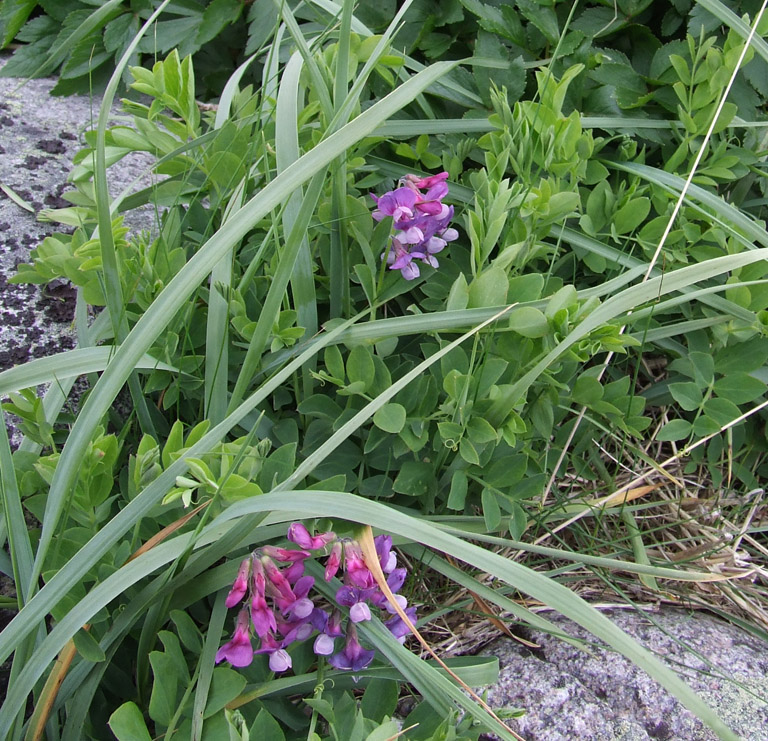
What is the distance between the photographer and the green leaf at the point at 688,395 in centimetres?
126

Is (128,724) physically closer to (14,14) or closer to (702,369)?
(702,369)

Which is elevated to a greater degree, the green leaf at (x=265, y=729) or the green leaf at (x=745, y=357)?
the green leaf at (x=745, y=357)

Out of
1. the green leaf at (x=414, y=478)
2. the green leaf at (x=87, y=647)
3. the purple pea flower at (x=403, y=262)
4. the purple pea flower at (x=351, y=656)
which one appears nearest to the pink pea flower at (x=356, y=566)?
the purple pea flower at (x=351, y=656)

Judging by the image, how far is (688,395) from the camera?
1269 mm

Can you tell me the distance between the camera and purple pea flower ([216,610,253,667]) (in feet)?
3.05

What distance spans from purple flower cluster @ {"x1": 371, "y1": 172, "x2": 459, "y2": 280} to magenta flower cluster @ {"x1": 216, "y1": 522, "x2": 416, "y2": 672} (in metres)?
0.45

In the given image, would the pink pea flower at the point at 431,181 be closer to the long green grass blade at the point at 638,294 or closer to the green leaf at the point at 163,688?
the long green grass blade at the point at 638,294

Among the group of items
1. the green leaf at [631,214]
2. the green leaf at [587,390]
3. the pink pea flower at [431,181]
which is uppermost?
the pink pea flower at [431,181]

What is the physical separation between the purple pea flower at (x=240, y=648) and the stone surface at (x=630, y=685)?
15.8 inches

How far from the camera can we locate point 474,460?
106cm

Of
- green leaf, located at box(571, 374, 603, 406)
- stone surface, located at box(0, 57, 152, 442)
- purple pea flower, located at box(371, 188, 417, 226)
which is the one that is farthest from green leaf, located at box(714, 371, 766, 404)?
stone surface, located at box(0, 57, 152, 442)

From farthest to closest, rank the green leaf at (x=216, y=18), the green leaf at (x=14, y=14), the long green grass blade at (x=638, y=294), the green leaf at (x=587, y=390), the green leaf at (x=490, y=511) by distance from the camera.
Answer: the green leaf at (x=14, y=14) → the green leaf at (x=216, y=18) → the green leaf at (x=587, y=390) → the green leaf at (x=490, y=511) → the long green grass blade at (x=638, y=294)

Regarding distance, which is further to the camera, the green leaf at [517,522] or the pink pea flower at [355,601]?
the green leaf at [517,522]

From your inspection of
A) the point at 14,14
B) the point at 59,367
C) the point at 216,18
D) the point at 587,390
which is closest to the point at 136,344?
the point at 59,367
